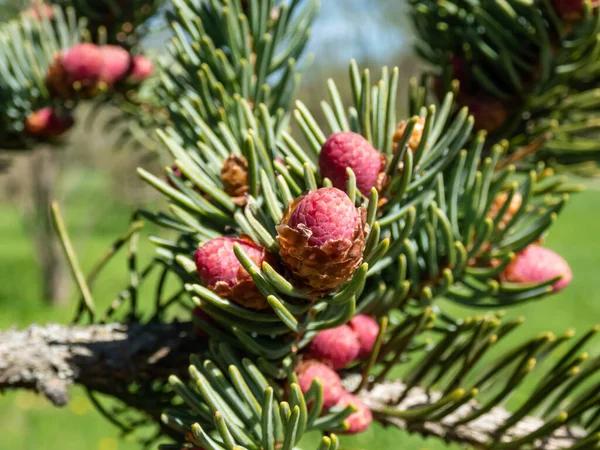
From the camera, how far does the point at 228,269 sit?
276 mm

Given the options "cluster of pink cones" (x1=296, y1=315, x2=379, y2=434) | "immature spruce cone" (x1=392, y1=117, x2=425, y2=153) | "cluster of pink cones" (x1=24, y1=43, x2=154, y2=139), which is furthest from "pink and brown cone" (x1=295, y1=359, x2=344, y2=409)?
"cluster of pink cones" (x1=24, y1=43, x2=154, y2=139)

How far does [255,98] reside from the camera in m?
0.41

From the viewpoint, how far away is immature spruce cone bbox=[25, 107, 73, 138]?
0.53 m

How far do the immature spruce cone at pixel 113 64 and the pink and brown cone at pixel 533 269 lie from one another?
1.27 feet

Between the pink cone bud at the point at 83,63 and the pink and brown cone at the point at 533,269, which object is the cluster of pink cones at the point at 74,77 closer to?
the pink cone bud at the point at 83,63

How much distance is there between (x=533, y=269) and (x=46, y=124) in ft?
1.41

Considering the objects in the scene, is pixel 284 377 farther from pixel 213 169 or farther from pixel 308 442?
pixel 308 442

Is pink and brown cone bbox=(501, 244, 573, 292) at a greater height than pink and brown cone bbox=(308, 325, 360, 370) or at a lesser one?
greater

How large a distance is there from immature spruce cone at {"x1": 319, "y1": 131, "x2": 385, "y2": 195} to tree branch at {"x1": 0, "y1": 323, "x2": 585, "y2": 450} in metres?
0.14

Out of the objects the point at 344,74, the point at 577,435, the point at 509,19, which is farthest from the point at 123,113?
the point at 344,74

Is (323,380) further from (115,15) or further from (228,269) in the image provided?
(115,15)

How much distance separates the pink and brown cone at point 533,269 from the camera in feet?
1.26

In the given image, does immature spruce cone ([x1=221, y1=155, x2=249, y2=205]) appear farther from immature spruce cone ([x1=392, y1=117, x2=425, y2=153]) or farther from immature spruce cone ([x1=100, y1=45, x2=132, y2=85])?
immature spruce cone ([x1=100, y1=45, x2=132, y2=85])

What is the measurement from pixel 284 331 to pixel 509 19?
0.27 m
